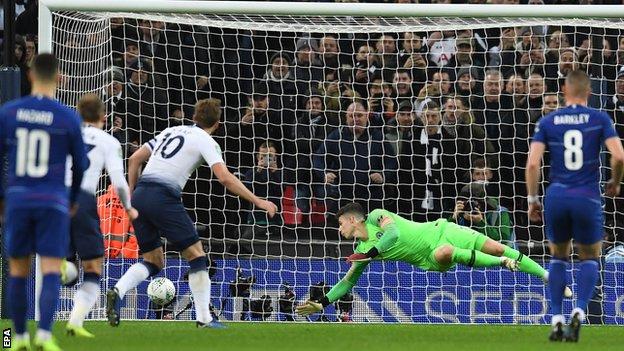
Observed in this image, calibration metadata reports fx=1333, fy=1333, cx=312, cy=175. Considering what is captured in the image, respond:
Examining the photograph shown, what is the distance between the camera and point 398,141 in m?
15.6

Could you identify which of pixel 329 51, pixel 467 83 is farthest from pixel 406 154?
pixel 329 51

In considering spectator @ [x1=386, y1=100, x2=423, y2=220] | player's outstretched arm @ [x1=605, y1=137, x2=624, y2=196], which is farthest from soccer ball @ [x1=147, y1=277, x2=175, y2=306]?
player's outstretched arm @ [x1=605, y1=137, x2=624, y2=196]

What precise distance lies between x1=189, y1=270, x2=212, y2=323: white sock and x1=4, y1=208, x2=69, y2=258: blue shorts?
11.1ft

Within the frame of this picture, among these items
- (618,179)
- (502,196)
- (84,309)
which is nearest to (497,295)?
(502,196)

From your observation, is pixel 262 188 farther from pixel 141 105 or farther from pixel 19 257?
pixel 19 257

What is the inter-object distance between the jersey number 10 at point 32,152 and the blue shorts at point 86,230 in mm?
2506

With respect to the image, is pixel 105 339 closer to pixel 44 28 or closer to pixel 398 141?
pixel 44 28

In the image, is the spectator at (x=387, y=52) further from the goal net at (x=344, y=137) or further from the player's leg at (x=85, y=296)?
the player's leg at (x=85, y=296)

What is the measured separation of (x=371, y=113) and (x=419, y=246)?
2.56m

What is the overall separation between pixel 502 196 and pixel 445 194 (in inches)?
27.6

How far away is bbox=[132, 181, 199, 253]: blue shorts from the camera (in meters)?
11.8

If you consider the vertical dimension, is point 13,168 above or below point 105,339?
above

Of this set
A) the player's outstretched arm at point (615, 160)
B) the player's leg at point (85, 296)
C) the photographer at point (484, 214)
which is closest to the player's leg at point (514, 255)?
the photographer at point (484, 214)

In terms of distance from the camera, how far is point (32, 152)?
8477 millimetres
